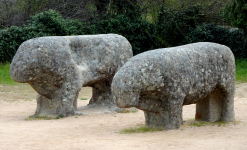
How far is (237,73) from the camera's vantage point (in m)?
18.7

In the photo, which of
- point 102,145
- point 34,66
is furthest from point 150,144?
point 34,66

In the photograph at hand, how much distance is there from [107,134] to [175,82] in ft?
5.93

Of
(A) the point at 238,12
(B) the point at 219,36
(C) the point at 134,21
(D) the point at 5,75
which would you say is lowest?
(D) the point at 5,75

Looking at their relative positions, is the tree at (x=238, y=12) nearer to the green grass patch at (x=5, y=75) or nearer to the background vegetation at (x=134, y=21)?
the background vegetation at (x=134, y=21)

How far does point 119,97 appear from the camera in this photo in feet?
25.3

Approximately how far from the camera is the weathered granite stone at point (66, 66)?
1027 cm

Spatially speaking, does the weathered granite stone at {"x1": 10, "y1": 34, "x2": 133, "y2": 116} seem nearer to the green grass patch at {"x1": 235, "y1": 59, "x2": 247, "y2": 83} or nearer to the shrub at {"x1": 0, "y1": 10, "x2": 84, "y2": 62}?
the green grass patch at {"x1": 235, "y1": 59, "x2": 247, "y2": 83}

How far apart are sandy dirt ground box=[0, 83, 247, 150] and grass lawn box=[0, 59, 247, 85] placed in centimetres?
561

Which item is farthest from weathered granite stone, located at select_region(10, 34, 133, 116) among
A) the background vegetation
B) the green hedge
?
the background vegetation

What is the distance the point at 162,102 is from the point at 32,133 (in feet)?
9.41

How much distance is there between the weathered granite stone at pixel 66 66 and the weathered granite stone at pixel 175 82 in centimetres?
313

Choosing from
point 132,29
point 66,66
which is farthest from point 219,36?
point 66,66

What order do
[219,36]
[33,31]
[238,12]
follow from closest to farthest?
[238,12] → [33,31] → [219,36]

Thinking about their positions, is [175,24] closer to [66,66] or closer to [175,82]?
[66,66]
